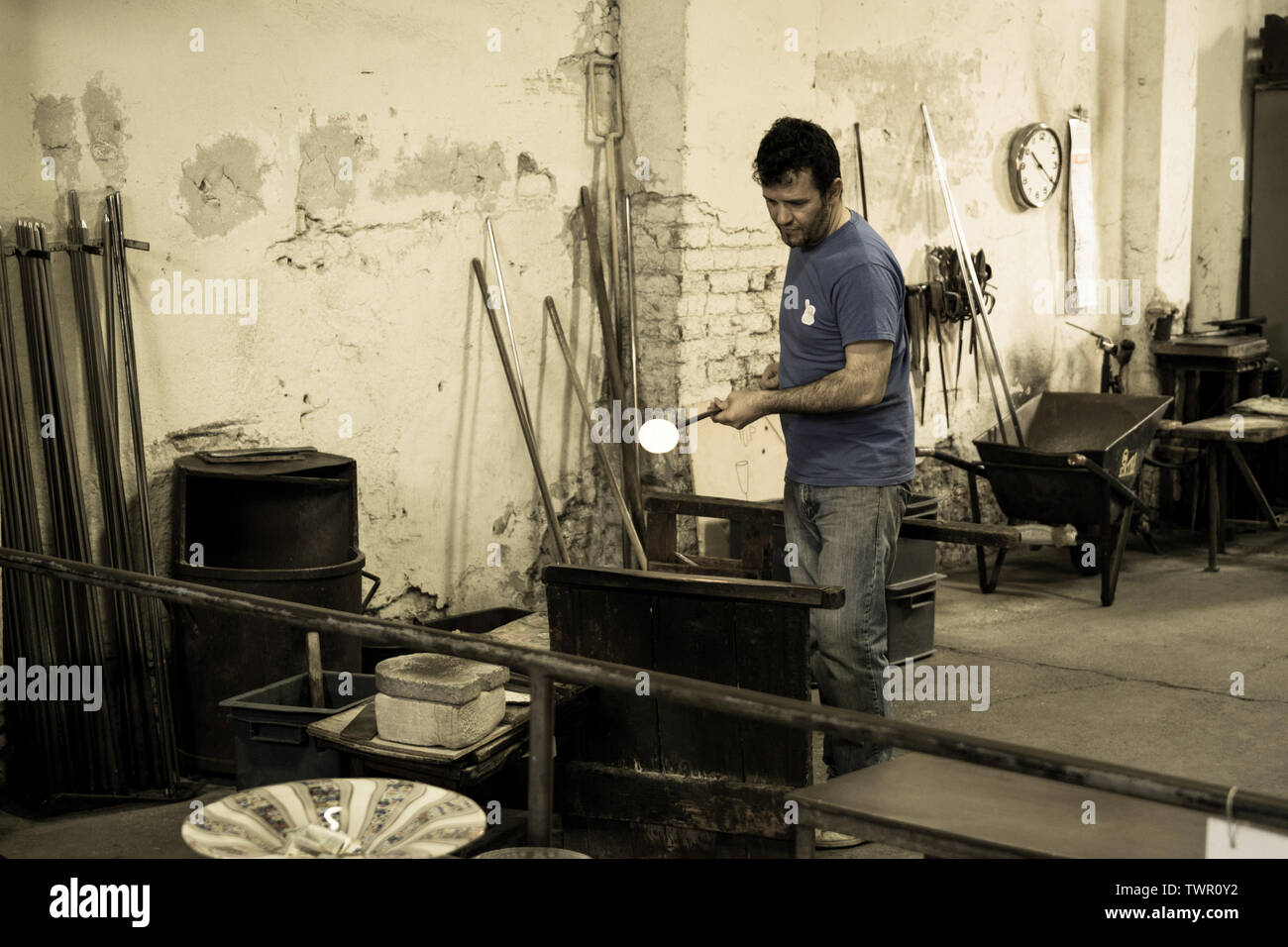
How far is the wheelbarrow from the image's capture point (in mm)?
6027

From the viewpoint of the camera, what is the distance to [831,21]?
6207 millimetres

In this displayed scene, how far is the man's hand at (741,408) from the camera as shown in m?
3.51

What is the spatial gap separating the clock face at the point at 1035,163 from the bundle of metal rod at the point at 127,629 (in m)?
4.68

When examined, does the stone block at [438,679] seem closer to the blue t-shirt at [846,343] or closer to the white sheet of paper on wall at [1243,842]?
the blue t-shirt at [846,343]

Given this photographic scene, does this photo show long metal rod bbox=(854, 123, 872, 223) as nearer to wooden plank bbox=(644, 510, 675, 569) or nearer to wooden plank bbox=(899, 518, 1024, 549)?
wooden plank bbox=(644, 510, 675, 569)

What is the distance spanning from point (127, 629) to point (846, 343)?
220 centimetres

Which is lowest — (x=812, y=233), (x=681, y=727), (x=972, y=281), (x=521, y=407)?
(x=681, y=727)

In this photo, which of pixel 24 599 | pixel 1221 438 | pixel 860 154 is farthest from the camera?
pixel 1221 438

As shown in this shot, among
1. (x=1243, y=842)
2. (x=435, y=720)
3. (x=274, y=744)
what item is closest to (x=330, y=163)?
(x=274, y=744)

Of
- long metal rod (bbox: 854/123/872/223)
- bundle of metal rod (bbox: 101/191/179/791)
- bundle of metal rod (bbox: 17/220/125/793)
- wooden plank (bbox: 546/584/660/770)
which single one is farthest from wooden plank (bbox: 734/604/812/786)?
long metal rod (bbox: 854/123/872/223)

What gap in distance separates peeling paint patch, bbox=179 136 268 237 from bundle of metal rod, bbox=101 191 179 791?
0.29 meters

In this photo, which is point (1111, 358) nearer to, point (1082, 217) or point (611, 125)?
point (1082, 217)

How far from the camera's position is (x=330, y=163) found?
4.74 meters

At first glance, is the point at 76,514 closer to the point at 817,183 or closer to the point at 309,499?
the point at 309,499
